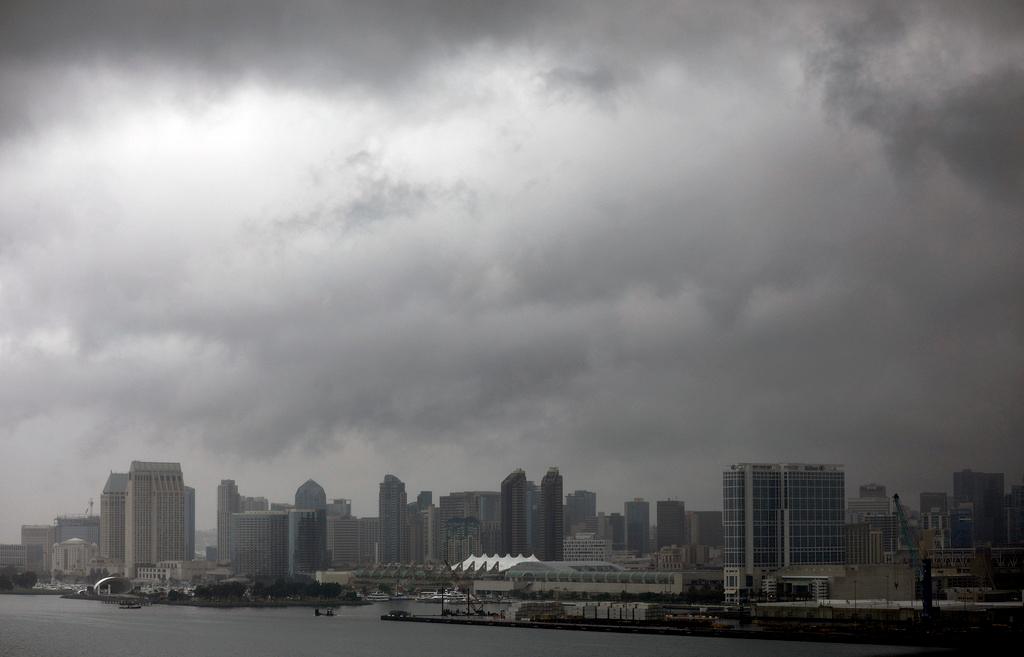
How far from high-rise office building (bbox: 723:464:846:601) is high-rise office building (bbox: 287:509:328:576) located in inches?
2503

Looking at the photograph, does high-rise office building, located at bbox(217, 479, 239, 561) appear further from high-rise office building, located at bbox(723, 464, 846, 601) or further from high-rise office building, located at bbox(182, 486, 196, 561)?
high-rise office building, located at bbox(723, 464, 846, 601)

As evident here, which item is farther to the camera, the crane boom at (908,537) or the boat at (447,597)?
the boat at (447,597)

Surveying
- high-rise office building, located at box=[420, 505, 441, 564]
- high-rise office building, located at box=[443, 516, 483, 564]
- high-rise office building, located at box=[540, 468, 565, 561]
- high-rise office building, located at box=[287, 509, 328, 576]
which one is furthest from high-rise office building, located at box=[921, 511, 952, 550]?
high-rise office building, located at box=[420, 505, 441, 564]

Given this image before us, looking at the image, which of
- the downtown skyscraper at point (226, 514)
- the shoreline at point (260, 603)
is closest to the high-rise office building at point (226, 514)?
the downtown skyscraper at point (226, 514)

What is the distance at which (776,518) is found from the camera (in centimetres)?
8300

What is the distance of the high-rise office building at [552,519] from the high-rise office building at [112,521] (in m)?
45.1

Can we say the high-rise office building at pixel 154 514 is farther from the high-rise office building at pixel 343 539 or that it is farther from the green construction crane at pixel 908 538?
the green construction crane at pixel 908 538

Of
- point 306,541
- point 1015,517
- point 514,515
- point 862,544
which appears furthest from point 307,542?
point 1015,517

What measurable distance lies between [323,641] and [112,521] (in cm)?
11234

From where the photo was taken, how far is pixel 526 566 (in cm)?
10169

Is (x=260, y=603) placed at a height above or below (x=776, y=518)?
below

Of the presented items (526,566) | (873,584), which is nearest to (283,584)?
(526,566)

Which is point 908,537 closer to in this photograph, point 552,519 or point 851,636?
point 851,636

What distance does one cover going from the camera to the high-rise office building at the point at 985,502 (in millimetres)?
56781
